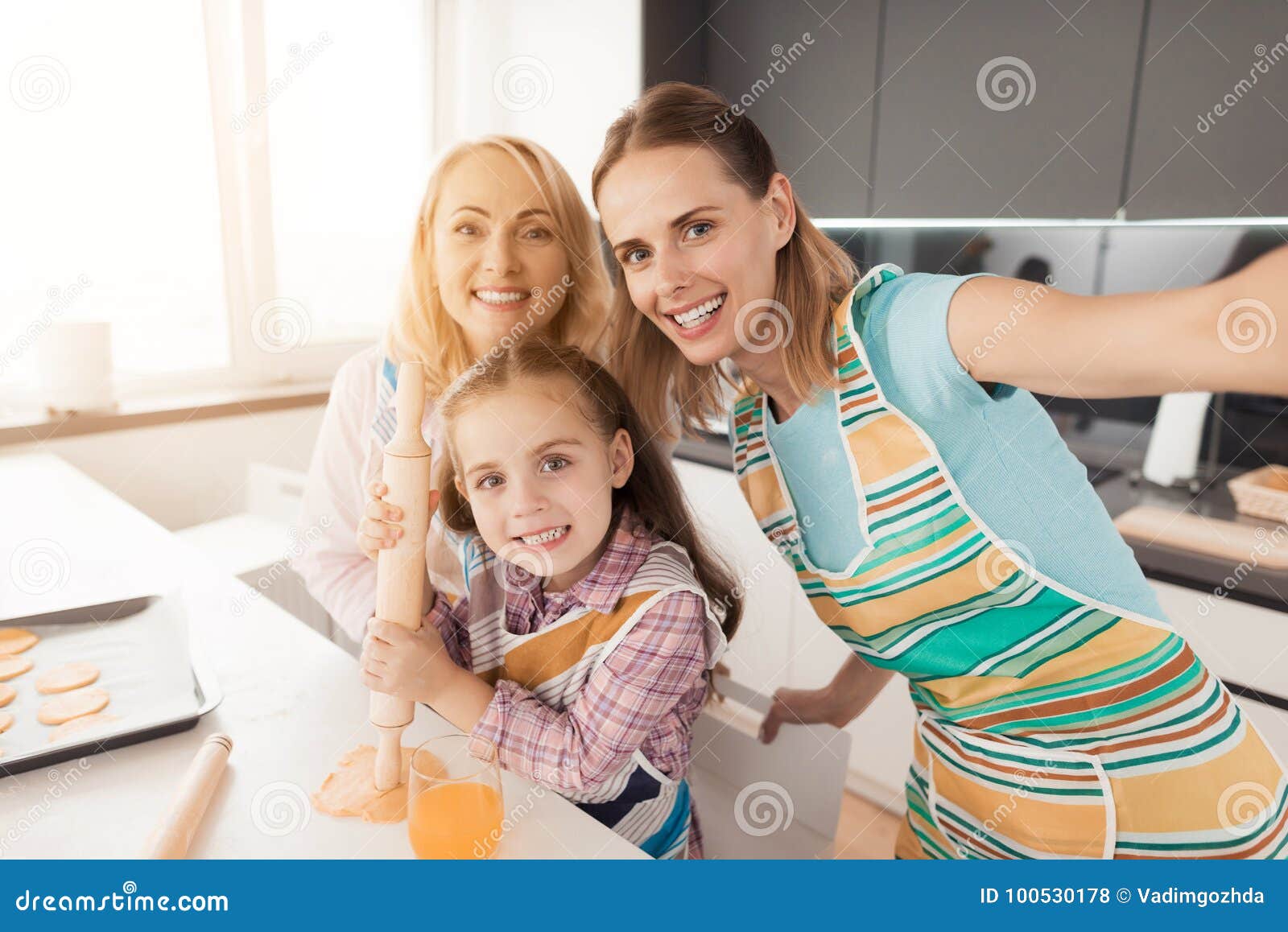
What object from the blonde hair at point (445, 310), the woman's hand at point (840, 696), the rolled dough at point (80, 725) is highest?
the blonde hair at point (445, 310)

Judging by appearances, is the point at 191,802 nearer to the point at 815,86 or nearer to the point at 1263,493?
the point at 1263,493

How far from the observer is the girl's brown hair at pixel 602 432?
3.05 ft

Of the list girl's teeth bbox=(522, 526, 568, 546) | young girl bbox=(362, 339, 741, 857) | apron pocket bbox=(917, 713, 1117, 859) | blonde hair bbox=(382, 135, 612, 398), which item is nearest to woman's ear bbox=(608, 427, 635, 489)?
young girl bbox=(362, 339, 741, 857)

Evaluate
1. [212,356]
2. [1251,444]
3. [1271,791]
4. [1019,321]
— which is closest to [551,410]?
[1019,321]

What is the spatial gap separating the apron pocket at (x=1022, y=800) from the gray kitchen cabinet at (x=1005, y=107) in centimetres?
131

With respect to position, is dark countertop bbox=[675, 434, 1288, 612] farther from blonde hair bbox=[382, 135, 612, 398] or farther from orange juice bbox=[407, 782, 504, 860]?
orange juice bbox=[407, 782, 504, 860]

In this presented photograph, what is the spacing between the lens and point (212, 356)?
2.57 m

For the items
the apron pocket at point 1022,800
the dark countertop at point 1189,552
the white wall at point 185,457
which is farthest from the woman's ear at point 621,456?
the white wall at point 185,457

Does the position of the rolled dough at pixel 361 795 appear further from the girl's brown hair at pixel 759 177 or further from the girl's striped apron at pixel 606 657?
the girl's brown hair at pixel 759 177

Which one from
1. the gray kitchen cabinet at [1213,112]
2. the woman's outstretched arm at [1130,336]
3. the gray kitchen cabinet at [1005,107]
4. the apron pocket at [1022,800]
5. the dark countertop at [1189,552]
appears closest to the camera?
the woman's outstretched arm at [1130,336]

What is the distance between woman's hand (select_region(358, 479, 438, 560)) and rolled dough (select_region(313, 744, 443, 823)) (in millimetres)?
214

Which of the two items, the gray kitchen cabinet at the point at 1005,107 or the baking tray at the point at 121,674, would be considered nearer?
the baking tray at the point at 121,674

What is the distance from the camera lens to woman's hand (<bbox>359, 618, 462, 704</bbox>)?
780 millimetres
